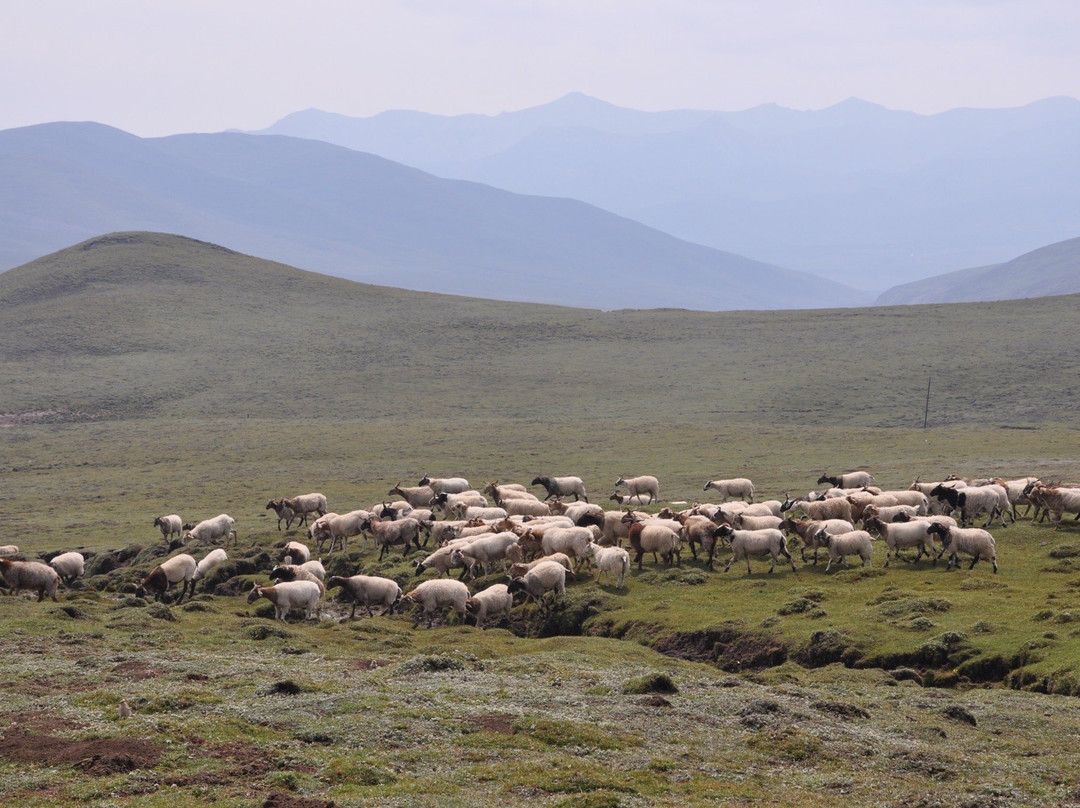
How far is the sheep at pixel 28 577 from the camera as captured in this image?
2845 centimetres

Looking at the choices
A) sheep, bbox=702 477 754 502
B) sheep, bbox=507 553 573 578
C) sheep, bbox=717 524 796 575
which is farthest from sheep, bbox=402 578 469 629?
sheep, bbox=702 477 754 502

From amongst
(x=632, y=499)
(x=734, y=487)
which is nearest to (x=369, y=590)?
(x=632, y=499)

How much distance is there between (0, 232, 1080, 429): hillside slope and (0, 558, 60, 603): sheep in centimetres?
5727

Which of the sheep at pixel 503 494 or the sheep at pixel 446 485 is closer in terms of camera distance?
the sheep at pixel 503 494

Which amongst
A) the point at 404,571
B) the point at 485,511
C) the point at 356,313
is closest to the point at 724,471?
the point at 485,511

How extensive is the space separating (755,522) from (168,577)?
1738 centimetres

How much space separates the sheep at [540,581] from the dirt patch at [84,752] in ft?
46.7

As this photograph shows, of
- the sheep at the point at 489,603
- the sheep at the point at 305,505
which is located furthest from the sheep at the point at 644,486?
the sheep at the point at 489,603

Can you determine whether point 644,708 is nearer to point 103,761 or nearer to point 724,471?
point 103,761

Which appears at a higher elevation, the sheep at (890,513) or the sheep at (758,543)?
the sheep at (890,513)

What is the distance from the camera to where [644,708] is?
18359 millimetres

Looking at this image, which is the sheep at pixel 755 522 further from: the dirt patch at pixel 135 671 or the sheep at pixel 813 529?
the dirt patch at pixel 135 671

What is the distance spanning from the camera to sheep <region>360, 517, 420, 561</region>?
3697cm

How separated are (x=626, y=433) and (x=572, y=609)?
50805mm
